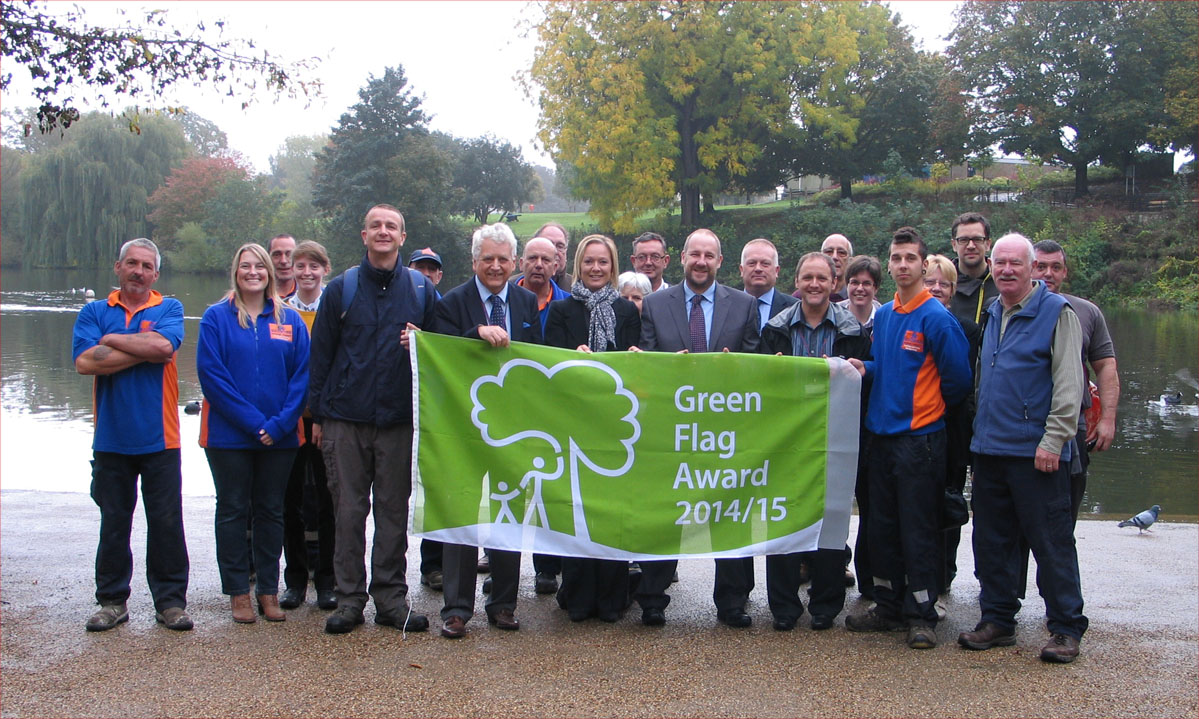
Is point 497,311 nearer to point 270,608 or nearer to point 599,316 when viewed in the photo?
point 599,316

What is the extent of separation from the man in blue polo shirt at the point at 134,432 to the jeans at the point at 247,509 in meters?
0.24

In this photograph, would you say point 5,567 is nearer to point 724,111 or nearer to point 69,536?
point 69,536

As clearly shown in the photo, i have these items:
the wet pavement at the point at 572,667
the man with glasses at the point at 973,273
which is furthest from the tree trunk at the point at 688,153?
the wet pavement at the point at 572,667

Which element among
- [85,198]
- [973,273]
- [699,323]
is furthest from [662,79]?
[699,323]

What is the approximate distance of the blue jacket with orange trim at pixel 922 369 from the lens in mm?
5184

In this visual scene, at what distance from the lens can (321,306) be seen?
5266mm

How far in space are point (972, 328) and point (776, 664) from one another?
7.57 feet

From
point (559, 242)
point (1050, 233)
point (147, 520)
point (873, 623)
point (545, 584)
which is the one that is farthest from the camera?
point (1050, 233)

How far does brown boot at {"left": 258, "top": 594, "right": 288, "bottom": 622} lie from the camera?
5383 mm

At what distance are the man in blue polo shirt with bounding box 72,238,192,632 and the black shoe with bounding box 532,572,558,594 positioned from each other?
1965mm

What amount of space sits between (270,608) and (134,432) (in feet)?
3.80

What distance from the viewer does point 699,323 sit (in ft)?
18.7

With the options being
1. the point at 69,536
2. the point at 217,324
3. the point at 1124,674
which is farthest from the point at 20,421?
the point at 1124,674

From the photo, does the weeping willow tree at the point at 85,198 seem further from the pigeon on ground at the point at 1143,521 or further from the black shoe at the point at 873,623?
the black shoe at the point at 873,623
